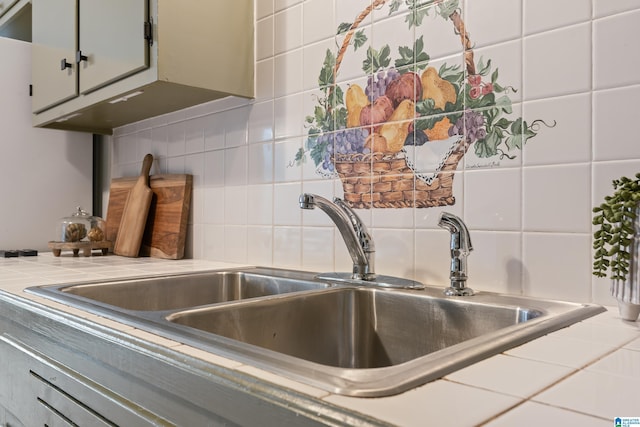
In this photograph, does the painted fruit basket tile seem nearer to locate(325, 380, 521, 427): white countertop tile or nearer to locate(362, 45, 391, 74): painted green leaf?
locate(362, 45, 391, 74): painted green leaf

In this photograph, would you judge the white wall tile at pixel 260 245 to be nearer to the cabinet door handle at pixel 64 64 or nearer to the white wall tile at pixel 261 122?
the white wall tile at pixel 261 122

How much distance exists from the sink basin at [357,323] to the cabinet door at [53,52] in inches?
49.3

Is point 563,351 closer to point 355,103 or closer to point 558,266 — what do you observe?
point 558,266

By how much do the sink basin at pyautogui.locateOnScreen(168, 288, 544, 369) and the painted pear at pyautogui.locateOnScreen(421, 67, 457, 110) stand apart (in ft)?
1.41

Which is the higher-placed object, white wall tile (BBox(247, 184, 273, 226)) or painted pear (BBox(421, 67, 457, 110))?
painted pear (BBox(421, 67, 457, 110))

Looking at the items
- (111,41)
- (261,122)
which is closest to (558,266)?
(261,122)

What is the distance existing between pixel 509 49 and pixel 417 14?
249 mm

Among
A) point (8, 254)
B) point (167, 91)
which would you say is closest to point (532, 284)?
point (167, 91)

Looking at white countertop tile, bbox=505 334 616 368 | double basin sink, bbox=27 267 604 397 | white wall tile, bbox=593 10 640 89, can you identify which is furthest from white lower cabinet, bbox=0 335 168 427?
white wall tile, bbox=593 10 640 89

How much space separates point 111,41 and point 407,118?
96 cm

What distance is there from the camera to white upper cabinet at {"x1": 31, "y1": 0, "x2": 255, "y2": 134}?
4.56 ft

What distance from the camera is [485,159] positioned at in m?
1.03

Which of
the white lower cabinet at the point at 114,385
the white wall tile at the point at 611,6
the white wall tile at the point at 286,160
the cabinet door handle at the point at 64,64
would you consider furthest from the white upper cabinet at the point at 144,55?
the white wall tile at the point at 611,6

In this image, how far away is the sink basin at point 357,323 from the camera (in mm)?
861
